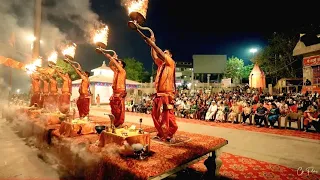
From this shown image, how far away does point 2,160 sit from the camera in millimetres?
5566

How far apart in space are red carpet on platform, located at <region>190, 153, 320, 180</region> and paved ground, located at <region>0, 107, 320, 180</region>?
0.45 meters

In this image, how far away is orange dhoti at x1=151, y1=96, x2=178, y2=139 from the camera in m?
4.32

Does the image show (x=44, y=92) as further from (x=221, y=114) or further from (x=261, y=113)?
(x=261, y=113)

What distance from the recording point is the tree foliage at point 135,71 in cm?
4956

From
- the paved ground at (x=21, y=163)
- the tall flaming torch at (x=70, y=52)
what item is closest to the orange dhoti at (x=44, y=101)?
the paved ground at (x=21, y=163)

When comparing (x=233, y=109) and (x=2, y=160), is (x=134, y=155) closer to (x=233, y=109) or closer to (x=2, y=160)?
(x=2, y=160)

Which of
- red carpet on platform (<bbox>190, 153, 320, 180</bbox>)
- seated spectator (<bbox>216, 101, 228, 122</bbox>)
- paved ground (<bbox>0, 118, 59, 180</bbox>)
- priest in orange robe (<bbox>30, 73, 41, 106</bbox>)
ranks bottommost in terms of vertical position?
paved ground (<bbox>0, 118, 59, 180</bbox>)

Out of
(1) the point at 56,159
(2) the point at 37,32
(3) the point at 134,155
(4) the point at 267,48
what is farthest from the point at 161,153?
(4) the point at 267,48

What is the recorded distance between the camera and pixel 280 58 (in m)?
29.0

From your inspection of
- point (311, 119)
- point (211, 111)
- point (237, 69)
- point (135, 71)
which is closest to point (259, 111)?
point (311, 119)

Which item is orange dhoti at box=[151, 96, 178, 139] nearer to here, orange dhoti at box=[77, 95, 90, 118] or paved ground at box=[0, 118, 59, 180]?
paved ground at box=[0, 118, 59, 180]

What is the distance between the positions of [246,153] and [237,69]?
42.2 meters

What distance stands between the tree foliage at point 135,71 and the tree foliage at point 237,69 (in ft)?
65.4

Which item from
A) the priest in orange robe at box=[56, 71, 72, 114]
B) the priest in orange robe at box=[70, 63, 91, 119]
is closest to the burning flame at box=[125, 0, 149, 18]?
the priest in orange robe at box=[70, 63, 91, 119]
